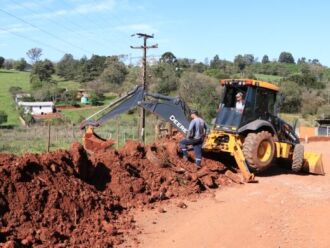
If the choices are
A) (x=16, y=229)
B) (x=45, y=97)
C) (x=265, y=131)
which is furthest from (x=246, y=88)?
(x=45, y=97)

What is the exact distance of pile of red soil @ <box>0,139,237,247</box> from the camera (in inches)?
301

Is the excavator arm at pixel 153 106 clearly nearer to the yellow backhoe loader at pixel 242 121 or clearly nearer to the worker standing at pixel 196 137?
the yellow backhoe loader at pixel 242 121

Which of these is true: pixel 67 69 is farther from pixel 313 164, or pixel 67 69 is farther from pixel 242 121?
pixel 242 121

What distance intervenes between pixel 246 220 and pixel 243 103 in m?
4.86

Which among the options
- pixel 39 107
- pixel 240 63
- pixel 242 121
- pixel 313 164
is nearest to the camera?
pixel 242 121

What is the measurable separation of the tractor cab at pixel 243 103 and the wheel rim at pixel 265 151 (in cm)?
73

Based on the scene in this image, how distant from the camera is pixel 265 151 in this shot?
13.7m

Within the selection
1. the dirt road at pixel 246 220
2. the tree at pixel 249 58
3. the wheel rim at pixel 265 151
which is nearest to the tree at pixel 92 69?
the tree at pixel 249 58

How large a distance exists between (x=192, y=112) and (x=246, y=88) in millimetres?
1632

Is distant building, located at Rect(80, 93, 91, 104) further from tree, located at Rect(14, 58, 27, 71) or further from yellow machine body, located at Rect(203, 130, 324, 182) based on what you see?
tree, located at Rect(14, 58, 27, 71)

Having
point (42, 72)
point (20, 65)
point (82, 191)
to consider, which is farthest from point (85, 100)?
point (82, 191)

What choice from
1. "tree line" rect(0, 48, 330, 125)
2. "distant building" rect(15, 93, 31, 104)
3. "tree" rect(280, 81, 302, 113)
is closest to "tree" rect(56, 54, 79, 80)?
"tree line" rect(0, 48, 330, 125)

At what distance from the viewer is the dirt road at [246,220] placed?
803 centimetres

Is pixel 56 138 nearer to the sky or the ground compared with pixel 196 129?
nearer to the ground
